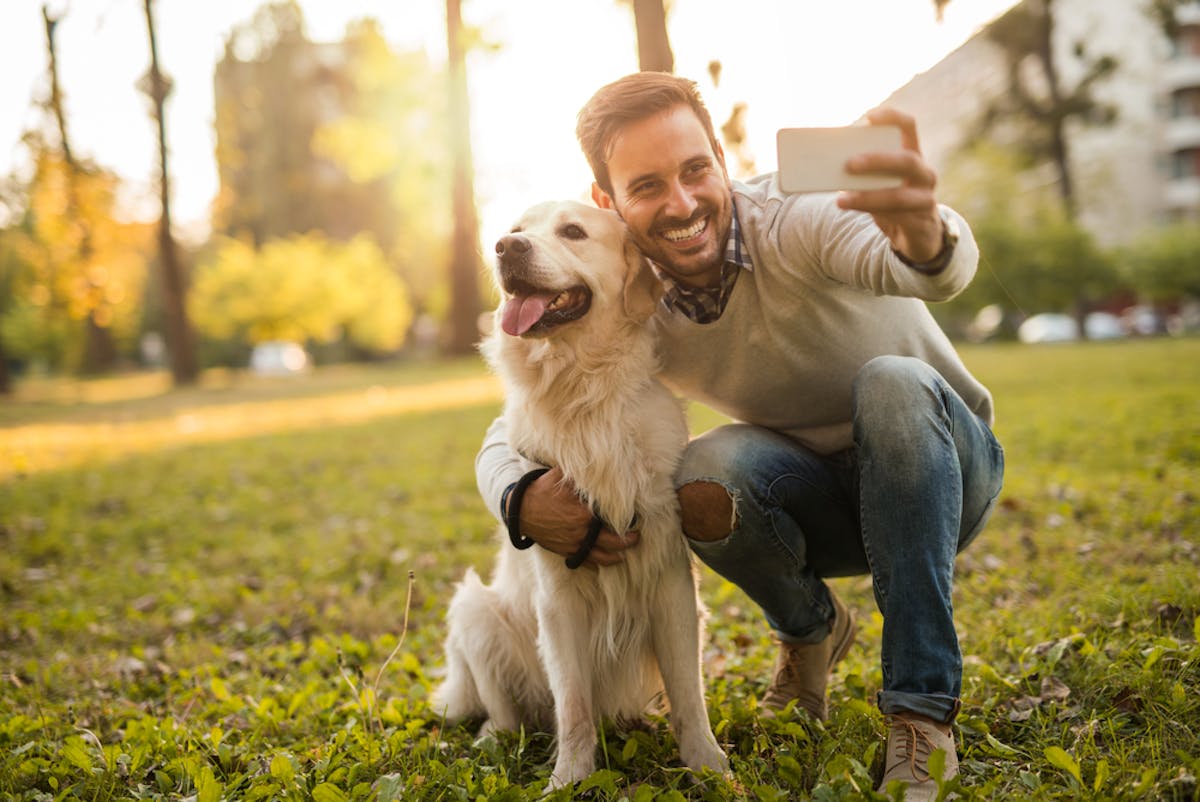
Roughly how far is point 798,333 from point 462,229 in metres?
15.5

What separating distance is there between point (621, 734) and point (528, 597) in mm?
464

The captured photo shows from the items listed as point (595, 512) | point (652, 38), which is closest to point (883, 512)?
point (595, 512)

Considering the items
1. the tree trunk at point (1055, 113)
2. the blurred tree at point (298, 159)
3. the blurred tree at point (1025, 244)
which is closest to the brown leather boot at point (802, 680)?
the blurred tree at point (1025, 244)

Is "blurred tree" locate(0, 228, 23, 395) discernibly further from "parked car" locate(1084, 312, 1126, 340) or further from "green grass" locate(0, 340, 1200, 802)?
"parked car" locate(1084, 312, 1126, 340)

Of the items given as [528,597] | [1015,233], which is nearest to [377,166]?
[1015,233]

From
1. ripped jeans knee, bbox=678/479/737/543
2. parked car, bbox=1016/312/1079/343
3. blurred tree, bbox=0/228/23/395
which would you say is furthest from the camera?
parked car, bbox=1016/312/1079/343

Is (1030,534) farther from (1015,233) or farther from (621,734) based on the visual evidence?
(1015,233)

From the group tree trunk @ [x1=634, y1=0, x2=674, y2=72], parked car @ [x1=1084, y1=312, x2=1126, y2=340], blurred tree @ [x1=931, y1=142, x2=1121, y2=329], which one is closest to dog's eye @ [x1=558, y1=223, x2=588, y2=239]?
tree trunk @ [x1=634, y1=0, x2=674, y2=72]

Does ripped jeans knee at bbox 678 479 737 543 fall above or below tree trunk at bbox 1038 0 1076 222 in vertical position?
below

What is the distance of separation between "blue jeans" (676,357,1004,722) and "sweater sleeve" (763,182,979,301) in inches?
8.9

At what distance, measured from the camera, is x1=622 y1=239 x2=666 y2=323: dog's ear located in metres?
2.46

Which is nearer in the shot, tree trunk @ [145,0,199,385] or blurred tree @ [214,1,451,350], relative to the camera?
tree trunk @ [145,0,199,385]

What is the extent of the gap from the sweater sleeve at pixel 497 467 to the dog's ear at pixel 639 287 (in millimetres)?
542

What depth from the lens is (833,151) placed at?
64.9 inches
